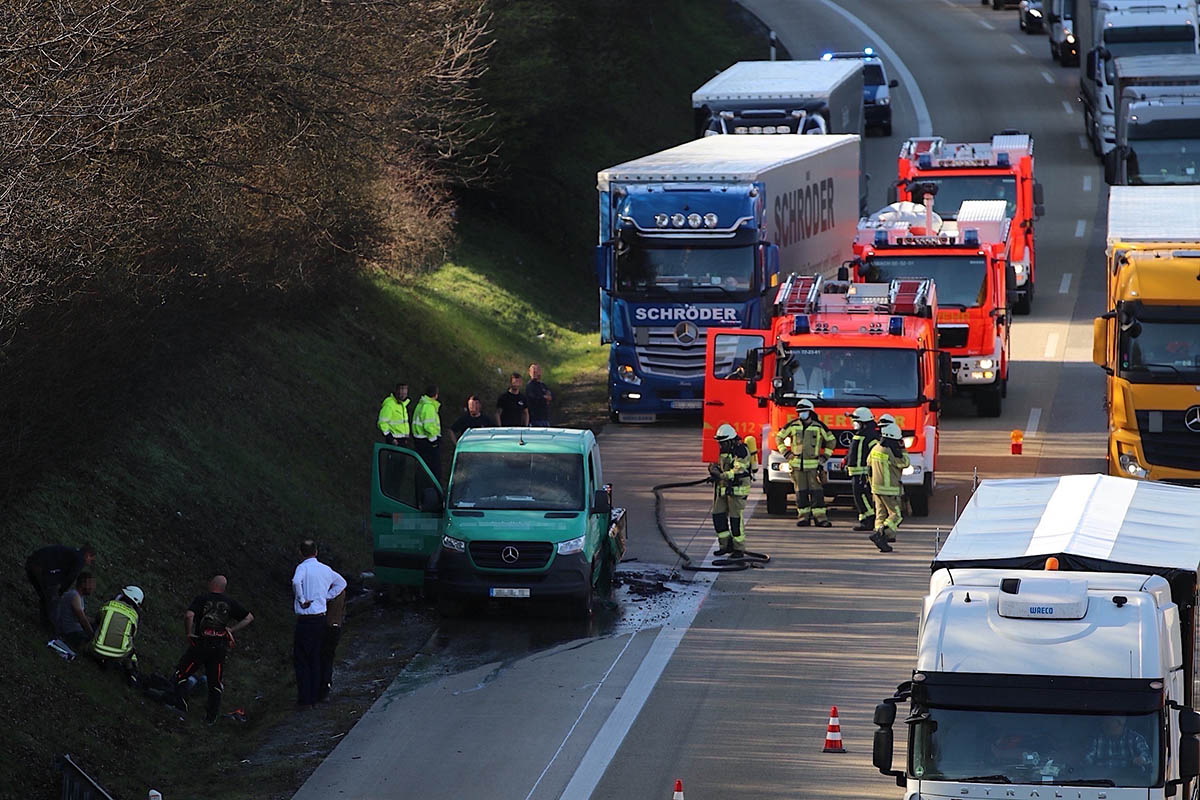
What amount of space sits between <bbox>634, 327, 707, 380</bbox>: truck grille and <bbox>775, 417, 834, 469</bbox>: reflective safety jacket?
601 cm

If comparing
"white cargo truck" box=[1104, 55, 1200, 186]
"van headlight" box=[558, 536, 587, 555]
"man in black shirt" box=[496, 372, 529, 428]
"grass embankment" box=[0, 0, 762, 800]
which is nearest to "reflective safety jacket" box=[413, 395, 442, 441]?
"grass embankment" box=[0, 0, 762, 800]

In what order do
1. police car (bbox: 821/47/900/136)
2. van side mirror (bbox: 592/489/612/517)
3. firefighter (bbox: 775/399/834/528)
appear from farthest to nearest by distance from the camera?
police car (bbox: 821/47/900/136) → firefighter (bbox: 775/399/834/528) → van side mirror (bbox: 592/489/612/517)

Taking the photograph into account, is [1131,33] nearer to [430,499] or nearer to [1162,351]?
[1162,351]

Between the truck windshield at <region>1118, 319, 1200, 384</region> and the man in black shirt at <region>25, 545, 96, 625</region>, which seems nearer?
Answer: the man in black shirt at <region>25, 545, 96, 625</region>

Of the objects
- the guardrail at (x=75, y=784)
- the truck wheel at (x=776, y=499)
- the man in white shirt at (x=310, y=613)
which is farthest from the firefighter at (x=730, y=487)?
the guardrail at (x=75, y=784)

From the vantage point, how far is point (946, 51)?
67.1 m

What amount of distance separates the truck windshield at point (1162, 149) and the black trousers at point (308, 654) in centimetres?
2755

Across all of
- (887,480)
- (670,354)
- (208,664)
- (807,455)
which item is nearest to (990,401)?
(670,354)

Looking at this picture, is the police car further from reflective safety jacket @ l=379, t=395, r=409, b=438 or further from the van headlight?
the van headlight

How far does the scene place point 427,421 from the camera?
2312cm

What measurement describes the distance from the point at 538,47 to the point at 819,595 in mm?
24133

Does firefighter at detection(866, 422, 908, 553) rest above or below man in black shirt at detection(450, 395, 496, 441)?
below

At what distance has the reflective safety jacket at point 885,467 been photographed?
21547mm

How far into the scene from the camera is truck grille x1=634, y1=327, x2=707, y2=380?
28.7 m
